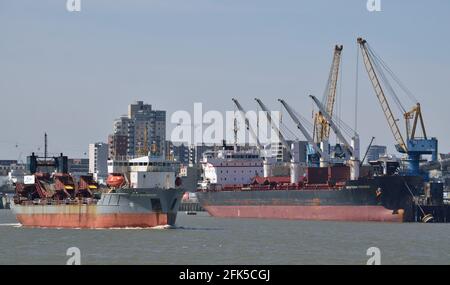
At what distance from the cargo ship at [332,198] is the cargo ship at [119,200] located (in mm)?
27861

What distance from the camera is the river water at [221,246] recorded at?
52562 mm

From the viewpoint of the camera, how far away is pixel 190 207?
163 meters

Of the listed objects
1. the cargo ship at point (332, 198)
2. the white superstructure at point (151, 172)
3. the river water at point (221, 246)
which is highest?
the white superstructure at point (151, 172)

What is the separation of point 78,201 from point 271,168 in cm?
5680

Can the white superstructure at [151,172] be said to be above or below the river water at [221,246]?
above

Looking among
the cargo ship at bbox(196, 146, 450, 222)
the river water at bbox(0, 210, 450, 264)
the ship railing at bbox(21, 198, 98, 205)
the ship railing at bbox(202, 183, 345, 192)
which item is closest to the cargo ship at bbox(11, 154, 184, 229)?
the ship railing at bbox(21, 198, 98, 205)

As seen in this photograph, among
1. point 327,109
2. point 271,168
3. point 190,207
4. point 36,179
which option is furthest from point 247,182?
point 36,179

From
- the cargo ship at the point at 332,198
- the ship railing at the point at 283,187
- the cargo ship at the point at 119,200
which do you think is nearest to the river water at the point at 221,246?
the cargo ship at the point at 119,200

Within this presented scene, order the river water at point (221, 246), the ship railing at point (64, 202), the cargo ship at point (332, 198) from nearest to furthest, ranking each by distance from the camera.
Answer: the river water at point (221, 246), the ship railing at point (64, 202), the cargo ship at point (332, 198)

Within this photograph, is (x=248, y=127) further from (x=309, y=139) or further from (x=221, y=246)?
(x=221, y=246)

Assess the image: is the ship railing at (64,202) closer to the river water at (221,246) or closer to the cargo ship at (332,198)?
the river water at (221,246)

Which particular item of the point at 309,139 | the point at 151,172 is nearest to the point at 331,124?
the point at 309,139

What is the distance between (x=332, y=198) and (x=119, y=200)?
35233 millimetres
